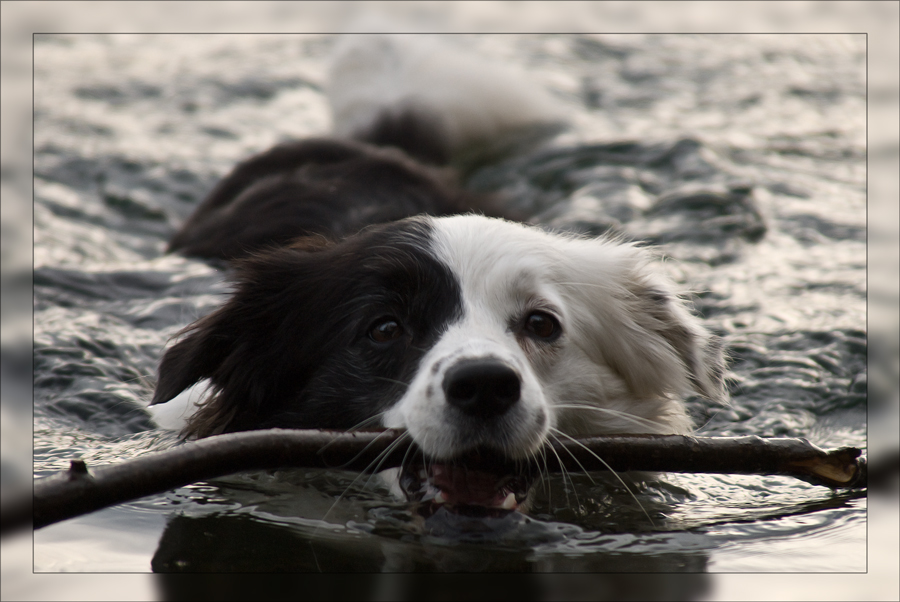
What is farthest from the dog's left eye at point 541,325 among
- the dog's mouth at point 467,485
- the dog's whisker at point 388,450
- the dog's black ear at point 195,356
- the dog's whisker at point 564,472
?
the dog's black ear at point 195,356

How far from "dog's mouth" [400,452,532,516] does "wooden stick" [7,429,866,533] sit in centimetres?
3

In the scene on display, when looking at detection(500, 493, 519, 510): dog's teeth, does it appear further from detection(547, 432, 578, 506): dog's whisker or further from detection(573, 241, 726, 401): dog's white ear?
detection(573, 241, 726, 401): dog's white ear

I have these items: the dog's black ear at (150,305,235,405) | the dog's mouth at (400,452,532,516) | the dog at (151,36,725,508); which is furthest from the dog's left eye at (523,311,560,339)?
the dog's black ear at (150,305,235,405)

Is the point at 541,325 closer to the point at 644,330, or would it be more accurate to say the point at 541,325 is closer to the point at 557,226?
the point at 644,330

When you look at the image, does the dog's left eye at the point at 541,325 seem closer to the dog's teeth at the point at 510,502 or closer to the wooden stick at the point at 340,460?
the wooden stick at the point at 340,460

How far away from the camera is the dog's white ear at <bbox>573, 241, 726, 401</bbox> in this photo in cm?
330

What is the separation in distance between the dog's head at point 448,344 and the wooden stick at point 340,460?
0.13 m

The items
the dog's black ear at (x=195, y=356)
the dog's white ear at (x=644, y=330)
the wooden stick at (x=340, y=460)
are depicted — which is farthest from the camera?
the dog's white ear at (x=644, y=330)

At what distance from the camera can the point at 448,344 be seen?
2699 millimetres

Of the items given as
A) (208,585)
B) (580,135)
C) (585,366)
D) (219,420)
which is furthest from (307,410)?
(580,135)

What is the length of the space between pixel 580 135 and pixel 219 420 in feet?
15.9

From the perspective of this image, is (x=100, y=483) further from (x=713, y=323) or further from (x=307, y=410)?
(x=713, y=323)

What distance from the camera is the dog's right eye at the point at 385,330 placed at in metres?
2.90

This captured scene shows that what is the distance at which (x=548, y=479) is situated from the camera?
279 cm
